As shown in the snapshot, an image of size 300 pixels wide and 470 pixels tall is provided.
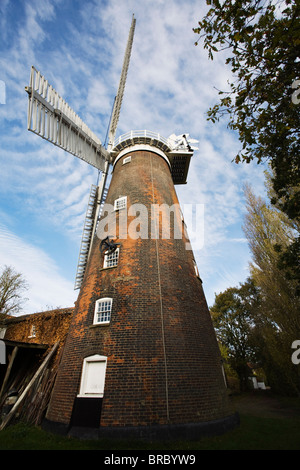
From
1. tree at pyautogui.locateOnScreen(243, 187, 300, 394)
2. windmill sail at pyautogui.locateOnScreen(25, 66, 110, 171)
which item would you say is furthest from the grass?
windmill sail at pyautogui.locateOnScreen(25, 66, 110, 171)

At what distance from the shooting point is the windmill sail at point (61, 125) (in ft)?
42.7

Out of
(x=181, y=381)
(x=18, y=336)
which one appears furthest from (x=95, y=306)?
(x=18, y=336)

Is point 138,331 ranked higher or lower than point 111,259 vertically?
lower

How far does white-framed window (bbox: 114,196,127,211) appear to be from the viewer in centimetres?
1360

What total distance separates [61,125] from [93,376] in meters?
14.6

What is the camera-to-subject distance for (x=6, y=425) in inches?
408

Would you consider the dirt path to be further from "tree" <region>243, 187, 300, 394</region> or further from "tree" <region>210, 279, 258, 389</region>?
"tree" <region>210, 279, 258, 389</region>

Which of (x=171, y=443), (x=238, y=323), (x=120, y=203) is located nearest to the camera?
(x=171, y=443)

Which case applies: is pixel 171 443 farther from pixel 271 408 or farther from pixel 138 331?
pixel 271 408

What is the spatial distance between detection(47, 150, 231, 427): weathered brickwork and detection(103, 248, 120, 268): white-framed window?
0.27 metres

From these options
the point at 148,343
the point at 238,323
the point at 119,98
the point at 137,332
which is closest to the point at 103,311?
the point at 137,332

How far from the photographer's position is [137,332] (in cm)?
905
